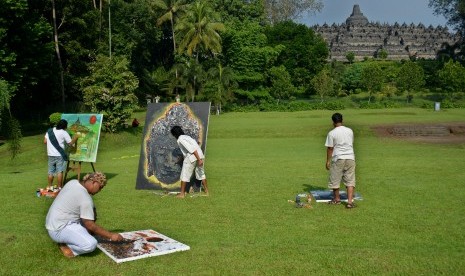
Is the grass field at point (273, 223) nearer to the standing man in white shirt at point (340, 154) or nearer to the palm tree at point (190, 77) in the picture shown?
the standing man in white shirt at point (340, 154)

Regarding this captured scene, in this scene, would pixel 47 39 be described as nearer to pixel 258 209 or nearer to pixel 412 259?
pixel 258 209

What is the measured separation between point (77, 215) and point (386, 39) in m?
116

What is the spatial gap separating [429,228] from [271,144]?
20.0 meters

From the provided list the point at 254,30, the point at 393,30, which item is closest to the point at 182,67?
the point at 254,30

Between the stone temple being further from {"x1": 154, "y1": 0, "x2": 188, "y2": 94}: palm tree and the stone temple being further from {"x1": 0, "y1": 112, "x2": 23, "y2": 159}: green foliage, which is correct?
{"x1": 0, "y1": 112, "x2": 23, "y2": 159}: green foliage

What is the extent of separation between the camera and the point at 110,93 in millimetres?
32344

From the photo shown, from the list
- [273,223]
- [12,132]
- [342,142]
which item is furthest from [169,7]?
[273,223]

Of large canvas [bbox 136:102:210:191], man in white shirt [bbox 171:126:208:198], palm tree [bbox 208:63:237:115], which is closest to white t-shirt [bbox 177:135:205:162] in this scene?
man in white shirt [bbox 171:126:208:198]

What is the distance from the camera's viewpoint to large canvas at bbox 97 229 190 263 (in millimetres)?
7577

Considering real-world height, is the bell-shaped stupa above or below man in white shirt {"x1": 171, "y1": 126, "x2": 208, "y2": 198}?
above

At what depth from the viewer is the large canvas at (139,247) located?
24.9ft

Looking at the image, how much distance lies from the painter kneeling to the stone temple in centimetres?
10632

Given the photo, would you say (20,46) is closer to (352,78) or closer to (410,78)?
(410,78)

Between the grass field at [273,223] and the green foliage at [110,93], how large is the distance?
12388mm
